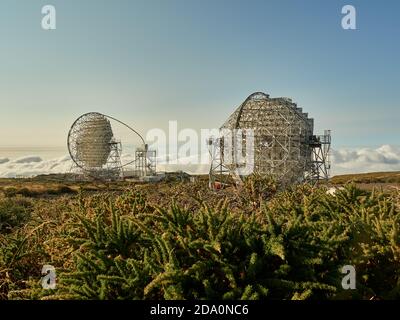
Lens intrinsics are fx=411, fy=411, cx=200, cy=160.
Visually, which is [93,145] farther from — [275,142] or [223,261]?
[223,261]

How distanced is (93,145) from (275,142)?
137 feet

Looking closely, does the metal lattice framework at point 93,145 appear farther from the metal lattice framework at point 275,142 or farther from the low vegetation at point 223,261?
the low vegetation at point 223,261

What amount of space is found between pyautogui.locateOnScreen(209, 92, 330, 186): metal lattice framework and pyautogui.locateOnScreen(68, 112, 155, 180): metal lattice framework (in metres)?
36.1

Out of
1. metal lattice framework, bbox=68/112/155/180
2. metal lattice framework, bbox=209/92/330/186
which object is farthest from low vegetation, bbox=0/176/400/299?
metal lattice framework, bbox=68/112/155/180

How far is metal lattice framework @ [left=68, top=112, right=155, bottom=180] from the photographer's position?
74.6 m

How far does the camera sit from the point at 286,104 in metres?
46.2

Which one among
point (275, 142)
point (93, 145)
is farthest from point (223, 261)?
point (93, 145)

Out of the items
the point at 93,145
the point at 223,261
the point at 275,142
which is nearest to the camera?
the point at 223,261

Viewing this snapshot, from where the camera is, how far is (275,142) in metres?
43.6

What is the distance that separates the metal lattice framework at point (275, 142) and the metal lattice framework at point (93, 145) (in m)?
36.1

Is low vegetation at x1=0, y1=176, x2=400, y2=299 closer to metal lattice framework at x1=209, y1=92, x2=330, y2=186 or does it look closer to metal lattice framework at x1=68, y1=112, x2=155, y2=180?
metal lattice framework at x1=209, y1=92, x2=330, y2=186

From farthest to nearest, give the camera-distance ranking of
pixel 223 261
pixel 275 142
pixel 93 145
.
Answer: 1. pixel 93 145
2. pixel 275 142
3. pixel 223 261

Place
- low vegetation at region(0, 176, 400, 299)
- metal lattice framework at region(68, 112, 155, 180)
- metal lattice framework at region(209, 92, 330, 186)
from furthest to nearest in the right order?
metal lattice framework at region(68, 112, 155, 180)
metal lattice framework at region(209, 92, 330, 186)
low vegetation at region(0, 176, 400, 299)
